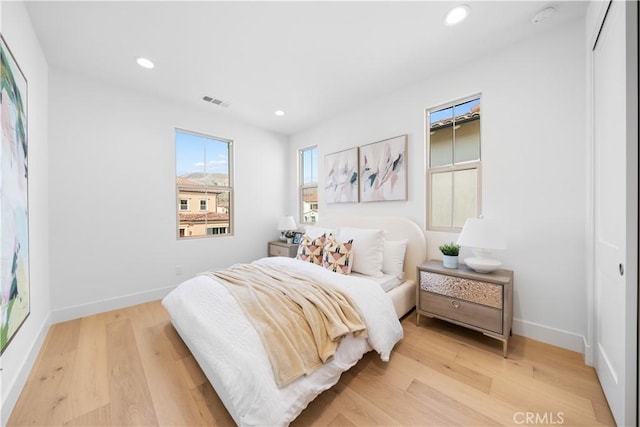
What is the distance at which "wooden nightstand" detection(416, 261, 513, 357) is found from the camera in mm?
1820

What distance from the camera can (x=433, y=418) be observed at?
4.27ft

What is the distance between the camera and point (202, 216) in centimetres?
353

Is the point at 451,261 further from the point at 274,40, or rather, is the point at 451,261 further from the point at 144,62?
the point at 144,62

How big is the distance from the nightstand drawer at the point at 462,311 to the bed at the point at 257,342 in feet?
0.85

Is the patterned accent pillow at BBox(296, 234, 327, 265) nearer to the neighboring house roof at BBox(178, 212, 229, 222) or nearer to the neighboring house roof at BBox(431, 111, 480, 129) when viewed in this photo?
the neighboring house roof at BBox(178, 212, 229, 222)

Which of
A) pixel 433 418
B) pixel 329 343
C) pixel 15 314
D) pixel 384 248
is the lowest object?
pixel 433 418

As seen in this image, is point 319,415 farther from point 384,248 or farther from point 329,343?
point 384,248

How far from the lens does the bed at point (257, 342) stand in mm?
1141

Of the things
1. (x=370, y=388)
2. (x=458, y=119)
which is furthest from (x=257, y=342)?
(x=458, y=119)

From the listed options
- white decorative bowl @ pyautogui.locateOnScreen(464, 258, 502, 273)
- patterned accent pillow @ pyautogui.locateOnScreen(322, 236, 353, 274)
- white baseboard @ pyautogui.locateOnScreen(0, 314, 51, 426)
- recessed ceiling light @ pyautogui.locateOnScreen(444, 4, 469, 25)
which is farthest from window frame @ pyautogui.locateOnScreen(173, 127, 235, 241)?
white decorative bowl @ pyautogui.locateOnScreen(464, 258, 502, 273)

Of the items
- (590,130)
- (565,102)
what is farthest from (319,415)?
(565,102)

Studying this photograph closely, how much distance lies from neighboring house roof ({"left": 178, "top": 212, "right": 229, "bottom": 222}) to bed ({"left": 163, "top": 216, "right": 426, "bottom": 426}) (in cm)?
149

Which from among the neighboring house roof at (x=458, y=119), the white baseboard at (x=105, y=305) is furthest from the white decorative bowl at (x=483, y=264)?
the white baseboard at (x=105, y=305)

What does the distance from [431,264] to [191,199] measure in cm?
323
